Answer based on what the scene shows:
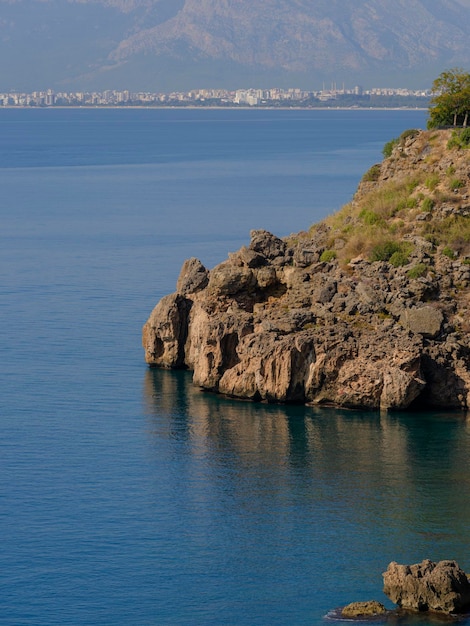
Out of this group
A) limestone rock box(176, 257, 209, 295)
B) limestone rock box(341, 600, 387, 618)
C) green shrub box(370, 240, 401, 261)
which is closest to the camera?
limestone rock box(341, 600, 387, 618)

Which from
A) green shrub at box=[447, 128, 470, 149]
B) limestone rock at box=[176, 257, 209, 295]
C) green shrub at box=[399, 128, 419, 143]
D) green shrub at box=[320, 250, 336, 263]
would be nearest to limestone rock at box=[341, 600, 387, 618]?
green shrub at box=[320, 250, 336, 263]

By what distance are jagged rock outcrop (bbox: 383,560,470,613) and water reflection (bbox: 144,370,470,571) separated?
4373 millimetres

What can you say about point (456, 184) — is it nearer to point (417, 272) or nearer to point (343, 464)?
point (417, 272)

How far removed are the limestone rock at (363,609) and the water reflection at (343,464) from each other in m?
4.61

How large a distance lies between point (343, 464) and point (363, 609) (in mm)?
16797

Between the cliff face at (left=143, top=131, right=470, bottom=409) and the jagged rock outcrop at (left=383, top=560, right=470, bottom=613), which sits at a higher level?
the cliff face at (left=143, top=131, right=470, bottom=409)

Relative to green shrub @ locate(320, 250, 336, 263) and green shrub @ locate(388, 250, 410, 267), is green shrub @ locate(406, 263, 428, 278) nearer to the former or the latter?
green shrub @ locate(388, 250, 410, 267)

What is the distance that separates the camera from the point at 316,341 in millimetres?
64500

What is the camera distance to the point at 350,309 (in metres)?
66.9

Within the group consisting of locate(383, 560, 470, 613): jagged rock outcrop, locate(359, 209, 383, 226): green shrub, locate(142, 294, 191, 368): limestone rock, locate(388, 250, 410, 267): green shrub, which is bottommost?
locate(383, 560, 470, 613): jagged rock outcrop

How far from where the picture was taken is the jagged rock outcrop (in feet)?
129

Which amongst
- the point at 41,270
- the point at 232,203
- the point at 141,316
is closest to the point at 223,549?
the point at 141,316

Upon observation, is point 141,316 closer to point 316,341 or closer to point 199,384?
point 199,384

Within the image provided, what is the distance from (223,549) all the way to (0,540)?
803 cm
